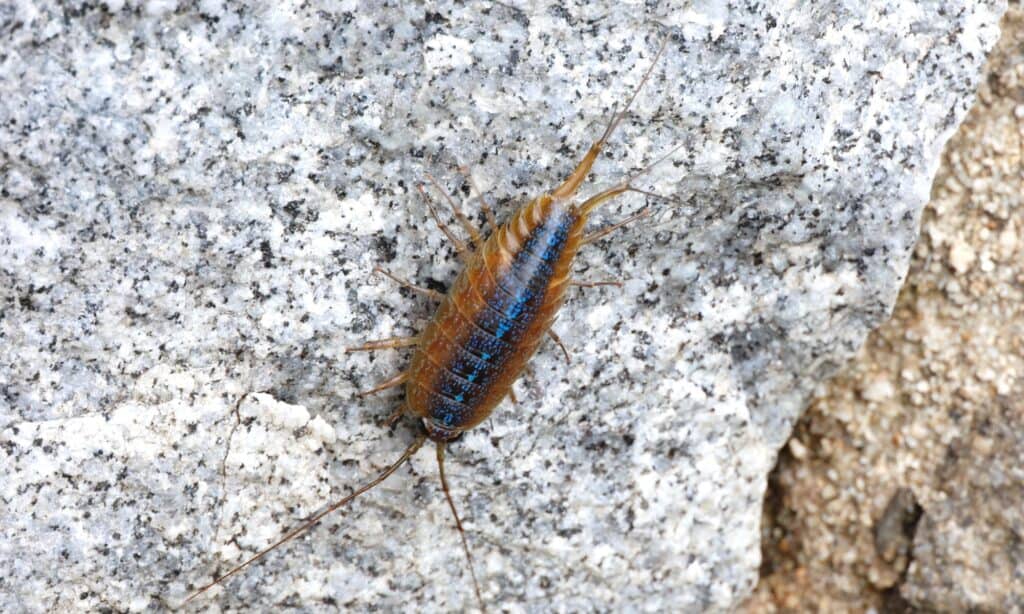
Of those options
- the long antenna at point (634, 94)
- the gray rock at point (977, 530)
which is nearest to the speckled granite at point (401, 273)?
the long antenna at point (634, 94)

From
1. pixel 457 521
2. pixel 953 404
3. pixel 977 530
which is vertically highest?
pixel 457 521

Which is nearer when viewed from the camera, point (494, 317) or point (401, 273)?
point (494, 317)

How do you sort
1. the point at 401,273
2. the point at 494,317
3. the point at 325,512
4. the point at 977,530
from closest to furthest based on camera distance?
the point at 494,317 → the point at 401,273 → the point at 325,512 → the point at 977,530

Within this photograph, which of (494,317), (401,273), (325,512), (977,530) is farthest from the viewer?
(977,530)

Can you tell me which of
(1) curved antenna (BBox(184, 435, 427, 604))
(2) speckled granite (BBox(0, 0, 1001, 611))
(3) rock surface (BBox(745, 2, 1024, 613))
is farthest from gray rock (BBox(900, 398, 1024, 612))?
(1) curved antenna (BBox(184, 435, 427, 604))

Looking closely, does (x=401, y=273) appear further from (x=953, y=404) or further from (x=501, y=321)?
(x=953, y=404)

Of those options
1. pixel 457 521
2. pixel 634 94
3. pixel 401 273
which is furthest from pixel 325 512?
pixel 634 94

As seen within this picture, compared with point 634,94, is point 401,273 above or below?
below

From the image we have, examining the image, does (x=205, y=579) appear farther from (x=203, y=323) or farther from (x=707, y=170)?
(x=707, y=170)
